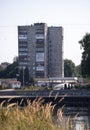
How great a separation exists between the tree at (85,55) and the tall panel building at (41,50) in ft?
107

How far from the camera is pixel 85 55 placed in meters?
78.4

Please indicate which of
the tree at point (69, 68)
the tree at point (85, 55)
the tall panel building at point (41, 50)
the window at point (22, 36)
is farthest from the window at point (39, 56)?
the tree at point (85, 55)

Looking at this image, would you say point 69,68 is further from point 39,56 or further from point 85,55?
Answer: point 85,55

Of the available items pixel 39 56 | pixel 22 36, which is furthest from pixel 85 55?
pixel 22 36

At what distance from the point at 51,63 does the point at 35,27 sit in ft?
29.5

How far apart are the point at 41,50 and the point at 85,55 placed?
35854mm

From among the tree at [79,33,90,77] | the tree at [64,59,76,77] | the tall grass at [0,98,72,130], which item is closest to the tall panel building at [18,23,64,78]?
the tree at [64,59,76,77]

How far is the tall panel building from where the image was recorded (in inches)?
4476

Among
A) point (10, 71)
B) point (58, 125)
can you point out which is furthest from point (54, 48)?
point (58, 125)

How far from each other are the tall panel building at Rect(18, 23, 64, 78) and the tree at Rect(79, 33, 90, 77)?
3267cm

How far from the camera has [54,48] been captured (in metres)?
118

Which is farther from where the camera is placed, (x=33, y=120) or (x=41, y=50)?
(x=41, y=50)

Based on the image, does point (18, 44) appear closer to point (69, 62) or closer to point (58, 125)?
point (69, 62)

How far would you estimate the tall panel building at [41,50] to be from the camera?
113688mm
